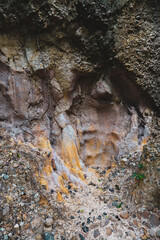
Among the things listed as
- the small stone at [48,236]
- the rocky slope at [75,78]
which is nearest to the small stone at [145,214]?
the rocky slope at [75,78]

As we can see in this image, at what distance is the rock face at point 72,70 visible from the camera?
284 centimetres

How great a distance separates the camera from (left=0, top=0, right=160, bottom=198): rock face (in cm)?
284

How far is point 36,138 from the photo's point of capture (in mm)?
2977

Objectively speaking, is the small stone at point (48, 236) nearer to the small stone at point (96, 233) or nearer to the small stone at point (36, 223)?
the small stone at point (36, 223)

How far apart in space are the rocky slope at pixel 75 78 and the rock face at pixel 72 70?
0.7 inches

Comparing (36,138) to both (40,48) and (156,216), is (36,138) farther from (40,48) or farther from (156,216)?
(156,216)

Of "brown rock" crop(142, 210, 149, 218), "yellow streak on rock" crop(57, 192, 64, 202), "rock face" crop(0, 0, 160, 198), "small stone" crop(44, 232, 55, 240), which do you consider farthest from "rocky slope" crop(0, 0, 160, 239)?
"small stone" crop(44, 232, 55, 240)

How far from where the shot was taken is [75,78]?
10.9 feet

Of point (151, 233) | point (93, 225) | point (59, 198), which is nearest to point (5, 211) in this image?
point (59, 198)

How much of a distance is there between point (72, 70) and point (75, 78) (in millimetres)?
201

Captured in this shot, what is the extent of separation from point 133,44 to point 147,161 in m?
2.47

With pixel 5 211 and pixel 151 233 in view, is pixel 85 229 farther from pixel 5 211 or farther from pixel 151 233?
pixel 5 211

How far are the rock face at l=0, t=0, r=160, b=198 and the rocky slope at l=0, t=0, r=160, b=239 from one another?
18 millimetres

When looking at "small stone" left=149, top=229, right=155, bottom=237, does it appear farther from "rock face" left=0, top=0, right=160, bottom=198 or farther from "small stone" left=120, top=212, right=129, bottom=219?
"rock face" left=0, top=0, right=160, bottom=198
